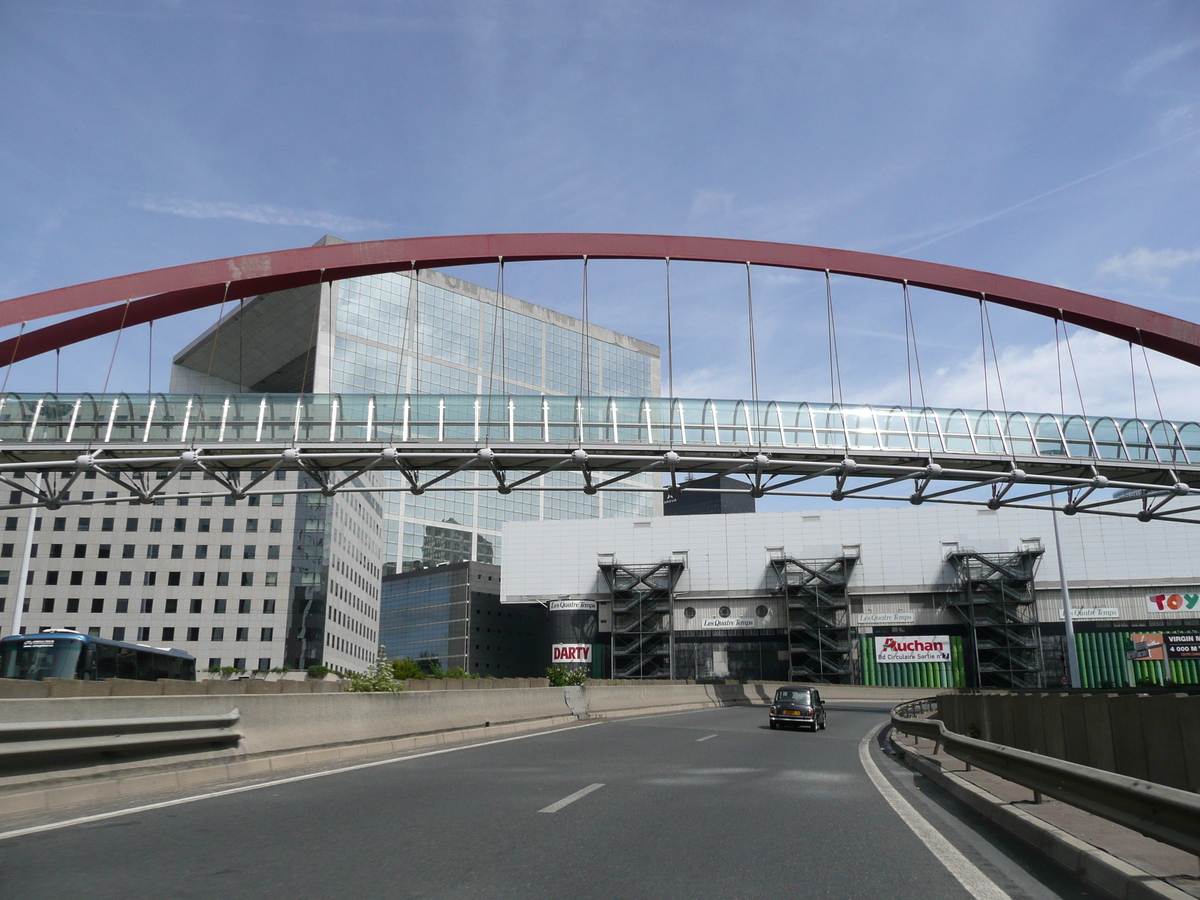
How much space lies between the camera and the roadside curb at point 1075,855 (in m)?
5.36

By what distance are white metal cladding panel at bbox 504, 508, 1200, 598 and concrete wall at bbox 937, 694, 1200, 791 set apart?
225ft

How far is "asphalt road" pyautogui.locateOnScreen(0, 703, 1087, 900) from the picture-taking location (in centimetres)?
592

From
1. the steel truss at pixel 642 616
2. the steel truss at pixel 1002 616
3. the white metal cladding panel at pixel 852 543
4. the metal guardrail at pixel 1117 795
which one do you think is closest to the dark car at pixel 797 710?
the metal guardrail at pixel 1117 795

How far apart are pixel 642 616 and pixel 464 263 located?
5746 cm

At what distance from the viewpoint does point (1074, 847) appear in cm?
664

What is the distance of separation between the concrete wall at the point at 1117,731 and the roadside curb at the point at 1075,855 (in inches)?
69.8

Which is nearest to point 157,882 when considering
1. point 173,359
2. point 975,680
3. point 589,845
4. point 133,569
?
point 589,845

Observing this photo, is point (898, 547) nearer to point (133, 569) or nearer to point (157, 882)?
point (133, 569)

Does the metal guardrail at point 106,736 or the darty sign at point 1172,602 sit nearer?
the metal guardrail at point 106,736

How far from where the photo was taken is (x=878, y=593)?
82250 mm

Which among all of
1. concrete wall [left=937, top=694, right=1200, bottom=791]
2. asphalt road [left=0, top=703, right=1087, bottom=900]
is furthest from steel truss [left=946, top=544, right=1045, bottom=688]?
asphalt road [left=0, top=703, right=1087, bottom=900]

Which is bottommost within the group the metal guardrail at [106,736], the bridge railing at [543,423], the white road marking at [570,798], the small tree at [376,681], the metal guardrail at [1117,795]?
the white road marking at [570,798]

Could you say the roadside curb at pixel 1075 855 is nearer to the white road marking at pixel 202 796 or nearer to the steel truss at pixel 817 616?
the white road marking at pixel 202 796

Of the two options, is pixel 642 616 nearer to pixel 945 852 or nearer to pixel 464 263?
pixel 464 263
